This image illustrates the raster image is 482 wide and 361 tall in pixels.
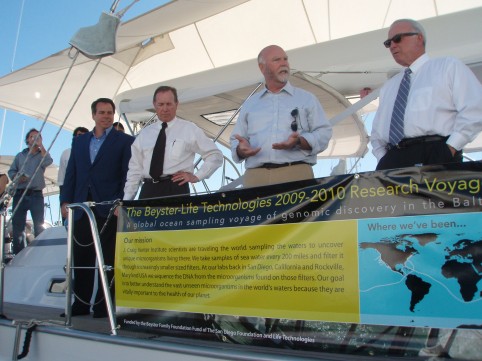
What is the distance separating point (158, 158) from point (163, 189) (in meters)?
0.23

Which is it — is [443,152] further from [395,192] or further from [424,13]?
[424,13]

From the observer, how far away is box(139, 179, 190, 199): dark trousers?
11.7 ft

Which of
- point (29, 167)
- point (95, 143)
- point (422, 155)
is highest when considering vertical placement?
point (29, 167)

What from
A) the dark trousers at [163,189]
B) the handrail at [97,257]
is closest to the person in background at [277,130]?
the dark trousers at [163,189]

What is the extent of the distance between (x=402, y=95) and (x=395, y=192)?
94 cm

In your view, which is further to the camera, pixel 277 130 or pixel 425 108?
pixel 277 130

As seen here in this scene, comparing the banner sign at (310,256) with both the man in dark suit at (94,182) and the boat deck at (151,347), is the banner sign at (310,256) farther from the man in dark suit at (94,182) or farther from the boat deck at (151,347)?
the man in dark suit at (94,182)

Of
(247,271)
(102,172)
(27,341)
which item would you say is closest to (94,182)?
(102,172)

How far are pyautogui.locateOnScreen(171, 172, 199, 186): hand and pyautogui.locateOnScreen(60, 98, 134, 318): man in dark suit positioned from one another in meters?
0.62

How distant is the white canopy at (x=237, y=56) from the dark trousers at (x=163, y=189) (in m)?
1.51

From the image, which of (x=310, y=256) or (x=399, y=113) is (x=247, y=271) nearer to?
(x=310, y=256)

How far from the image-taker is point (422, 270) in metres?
1.96

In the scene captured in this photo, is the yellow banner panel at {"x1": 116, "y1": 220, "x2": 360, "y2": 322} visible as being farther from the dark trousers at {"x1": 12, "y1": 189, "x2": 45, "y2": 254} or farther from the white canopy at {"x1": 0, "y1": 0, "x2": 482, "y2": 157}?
the dark trousers at {"x1": 12, "y1": 189, "x2": 45, "y2": 254}

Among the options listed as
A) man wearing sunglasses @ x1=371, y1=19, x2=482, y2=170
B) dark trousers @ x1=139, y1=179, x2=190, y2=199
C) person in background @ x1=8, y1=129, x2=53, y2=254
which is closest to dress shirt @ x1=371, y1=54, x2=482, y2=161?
man wearing sunglasses @ x1=371, y1=19, x2=482, y2=170
